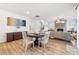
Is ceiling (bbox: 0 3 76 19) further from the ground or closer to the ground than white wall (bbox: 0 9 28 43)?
further from the ground

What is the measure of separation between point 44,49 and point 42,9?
4.85 ft

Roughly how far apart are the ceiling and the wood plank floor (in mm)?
1037

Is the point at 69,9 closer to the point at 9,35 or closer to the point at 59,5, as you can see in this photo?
the point at 59,5

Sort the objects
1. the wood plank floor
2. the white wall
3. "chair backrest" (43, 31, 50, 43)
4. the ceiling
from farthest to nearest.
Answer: "chair backrest" (43, 31, 50, 43), the white wall, the wood plank floor, the ceiling

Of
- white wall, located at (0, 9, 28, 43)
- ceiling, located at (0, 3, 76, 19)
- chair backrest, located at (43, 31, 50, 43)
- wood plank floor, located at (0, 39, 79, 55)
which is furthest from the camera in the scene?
chair backrest, located at (43, 31, 50, 43)

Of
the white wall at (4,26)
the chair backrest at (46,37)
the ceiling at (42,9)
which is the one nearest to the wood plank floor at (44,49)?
the chair backrest at (46,37)

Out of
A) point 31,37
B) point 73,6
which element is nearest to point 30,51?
point 31,37

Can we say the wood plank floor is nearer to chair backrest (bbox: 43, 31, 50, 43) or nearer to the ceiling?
chair backrest (bbox: 43, 31, 50, 43)

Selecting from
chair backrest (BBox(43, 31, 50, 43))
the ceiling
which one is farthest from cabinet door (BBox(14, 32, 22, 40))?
chair backrest (BBox(43, 31, 50, 43))

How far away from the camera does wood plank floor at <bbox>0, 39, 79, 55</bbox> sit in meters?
3.11

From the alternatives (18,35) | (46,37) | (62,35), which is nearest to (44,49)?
(46,37)

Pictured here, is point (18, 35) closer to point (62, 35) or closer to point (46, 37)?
point (46, 37)

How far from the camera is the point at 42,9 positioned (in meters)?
3.18

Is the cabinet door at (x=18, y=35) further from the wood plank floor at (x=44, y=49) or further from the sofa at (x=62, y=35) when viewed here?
the sofa at (x=62, y=35)
